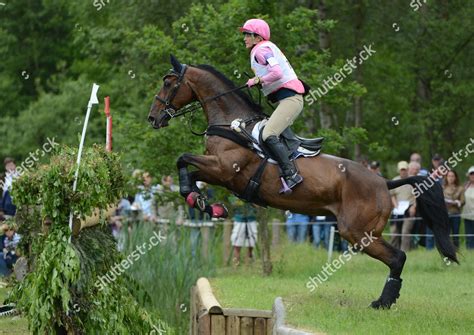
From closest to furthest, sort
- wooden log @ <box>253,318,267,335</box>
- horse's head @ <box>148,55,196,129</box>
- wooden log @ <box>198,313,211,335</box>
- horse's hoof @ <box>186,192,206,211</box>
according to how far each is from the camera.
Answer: horse's hoof @ <box>186,192,206,211</box>, wooden log @ <box>198,313,211,335</box>, horse's head @ <box>148,55,196,129</box>, wooden log @ <box>253,318,267,335</box>

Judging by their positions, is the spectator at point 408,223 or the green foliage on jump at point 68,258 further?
the spectator at point 408,223

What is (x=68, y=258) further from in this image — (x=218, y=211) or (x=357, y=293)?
(x=357, y=293)

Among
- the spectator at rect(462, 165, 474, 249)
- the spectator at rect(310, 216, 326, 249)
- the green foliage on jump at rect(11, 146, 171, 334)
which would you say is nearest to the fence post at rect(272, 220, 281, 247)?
the spectator at rect(310, 216, 326, 249)

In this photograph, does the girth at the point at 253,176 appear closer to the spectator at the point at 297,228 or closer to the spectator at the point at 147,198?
the spectator at the point at 147,198

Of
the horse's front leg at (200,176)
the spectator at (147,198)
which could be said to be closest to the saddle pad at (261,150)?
the horse's front leg at (200,176)

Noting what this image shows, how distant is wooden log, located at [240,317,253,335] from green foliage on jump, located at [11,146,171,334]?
151 cm

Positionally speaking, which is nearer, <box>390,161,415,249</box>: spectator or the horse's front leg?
the horse's front leg

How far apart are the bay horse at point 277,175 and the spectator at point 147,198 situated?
274 inches

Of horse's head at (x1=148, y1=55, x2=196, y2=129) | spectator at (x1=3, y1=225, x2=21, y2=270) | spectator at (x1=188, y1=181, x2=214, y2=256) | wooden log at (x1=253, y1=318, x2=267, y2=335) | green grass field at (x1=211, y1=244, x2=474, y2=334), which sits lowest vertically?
wooden log at (x1=253, y1=318, x2=267, y2=335)

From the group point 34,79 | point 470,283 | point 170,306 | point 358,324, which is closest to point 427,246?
point 470,283

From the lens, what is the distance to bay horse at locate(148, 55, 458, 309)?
10531mm

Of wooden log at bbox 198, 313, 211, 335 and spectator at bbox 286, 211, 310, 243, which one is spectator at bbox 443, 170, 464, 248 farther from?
wooden log at bbox 198, 313, 211, 335

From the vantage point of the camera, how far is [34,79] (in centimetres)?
3653

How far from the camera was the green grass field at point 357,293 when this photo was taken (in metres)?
9.27
